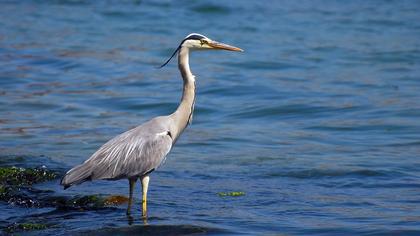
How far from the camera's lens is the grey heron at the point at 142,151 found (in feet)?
26.2

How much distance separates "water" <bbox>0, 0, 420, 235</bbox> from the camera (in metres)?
8.29

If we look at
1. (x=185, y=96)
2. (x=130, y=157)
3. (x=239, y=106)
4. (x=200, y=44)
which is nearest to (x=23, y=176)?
(x=130, y=157)

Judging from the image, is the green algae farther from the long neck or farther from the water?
the long neck

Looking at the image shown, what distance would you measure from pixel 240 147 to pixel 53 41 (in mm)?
9153

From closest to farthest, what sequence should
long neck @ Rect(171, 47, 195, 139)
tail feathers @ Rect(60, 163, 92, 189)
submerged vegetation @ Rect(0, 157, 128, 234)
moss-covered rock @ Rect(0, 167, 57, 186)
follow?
tail feathers @ Rect(60, 163, 92, 189)
submerged vegetation @ Rect(0, 157, 128, 234)
long neck @ Rect(171, 47, 195, 139)
moss-covered rock @ Rect(0, 167, 57, 186)

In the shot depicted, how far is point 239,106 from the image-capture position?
14172 millimetres

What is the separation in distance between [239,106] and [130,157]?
6.20 metres

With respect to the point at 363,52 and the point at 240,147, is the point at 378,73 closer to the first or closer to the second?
the point at 363,52

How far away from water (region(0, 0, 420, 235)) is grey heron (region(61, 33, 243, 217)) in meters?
0.36

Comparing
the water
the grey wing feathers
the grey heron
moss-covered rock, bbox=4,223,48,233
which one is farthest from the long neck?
moss-covered rock, bbox=4,223,48,233

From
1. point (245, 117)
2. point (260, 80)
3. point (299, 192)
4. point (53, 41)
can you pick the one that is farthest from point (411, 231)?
point (53, 41)

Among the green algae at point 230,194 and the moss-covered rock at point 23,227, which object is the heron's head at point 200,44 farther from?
the moss-covered rock at point 23,227

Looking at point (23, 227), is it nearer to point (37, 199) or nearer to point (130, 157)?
point (37, 199)

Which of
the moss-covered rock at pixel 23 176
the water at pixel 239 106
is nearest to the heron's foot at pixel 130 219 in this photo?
the water at pixel 239 106
